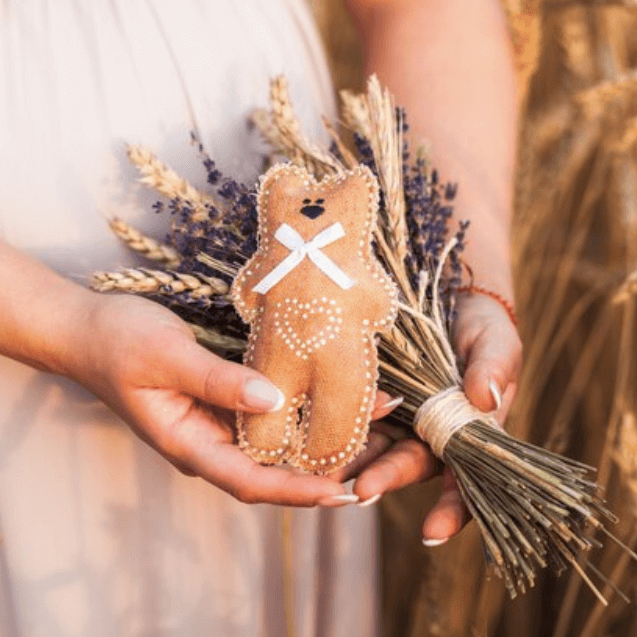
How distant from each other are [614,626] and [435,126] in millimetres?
847

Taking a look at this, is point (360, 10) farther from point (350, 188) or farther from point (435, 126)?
point (350, 188)

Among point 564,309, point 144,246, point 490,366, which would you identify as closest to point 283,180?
point 144,246

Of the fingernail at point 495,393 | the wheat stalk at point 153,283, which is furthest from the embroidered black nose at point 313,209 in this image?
the fingernail at point 495,393

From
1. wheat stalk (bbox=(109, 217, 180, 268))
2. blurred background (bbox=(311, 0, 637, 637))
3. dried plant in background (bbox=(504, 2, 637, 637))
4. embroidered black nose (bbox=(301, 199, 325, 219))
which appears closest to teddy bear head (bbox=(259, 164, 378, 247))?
embroidered black nose (bbox=(301, 199, 325, 219))

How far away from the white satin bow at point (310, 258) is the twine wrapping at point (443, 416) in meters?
0.13

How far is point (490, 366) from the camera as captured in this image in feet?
2.59

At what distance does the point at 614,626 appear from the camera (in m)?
1.39

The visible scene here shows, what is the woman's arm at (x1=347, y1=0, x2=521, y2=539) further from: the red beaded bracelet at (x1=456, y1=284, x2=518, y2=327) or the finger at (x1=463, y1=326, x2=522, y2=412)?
the finger at (x1=463, y1=326, x2=522, y2=412)

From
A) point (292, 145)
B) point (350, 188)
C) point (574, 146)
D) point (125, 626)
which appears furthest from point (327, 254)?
point (574, 146)

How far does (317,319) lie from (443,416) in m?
0.14

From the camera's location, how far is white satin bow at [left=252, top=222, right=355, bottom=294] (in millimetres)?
747

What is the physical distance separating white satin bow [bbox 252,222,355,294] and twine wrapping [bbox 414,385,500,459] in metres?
0.13

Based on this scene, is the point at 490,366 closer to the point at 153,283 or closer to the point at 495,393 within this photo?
the point at 495,393

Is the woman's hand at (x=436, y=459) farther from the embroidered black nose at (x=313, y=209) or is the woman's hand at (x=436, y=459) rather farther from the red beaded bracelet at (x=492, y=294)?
the embroidered black nose at (x=313, y=209)
